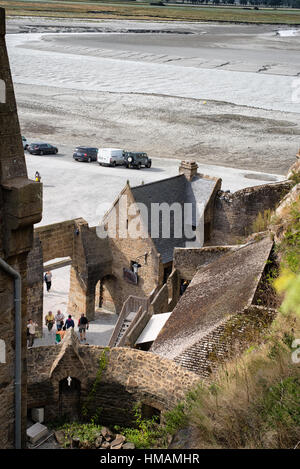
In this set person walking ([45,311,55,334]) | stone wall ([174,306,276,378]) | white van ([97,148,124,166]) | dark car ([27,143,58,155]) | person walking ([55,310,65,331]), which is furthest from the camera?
dark car ([27,143,58,155])

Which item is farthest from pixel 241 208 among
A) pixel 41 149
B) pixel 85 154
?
pixel 41 149

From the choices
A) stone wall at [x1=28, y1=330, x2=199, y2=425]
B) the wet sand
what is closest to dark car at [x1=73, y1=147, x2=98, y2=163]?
the wet sand

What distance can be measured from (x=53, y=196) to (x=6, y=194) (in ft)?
146

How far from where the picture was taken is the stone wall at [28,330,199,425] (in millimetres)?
19344

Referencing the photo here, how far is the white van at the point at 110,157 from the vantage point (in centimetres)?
6960

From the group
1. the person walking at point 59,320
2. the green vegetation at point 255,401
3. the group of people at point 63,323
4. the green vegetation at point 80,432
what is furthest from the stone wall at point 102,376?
the person walking at point 59,320

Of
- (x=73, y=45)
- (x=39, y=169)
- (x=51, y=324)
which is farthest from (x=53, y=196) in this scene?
(x=73, y=45)

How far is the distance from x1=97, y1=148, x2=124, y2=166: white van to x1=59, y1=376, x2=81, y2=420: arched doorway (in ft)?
166

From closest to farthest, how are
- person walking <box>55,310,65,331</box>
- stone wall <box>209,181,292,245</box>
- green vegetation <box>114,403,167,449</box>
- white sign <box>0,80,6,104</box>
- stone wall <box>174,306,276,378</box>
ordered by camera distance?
1. white sign <box>0,80,6,104</box>
2. green vegetation <box>114,403,167,449</box>
3. stone wall <box>174,306,276,378</box>
4. person walking <box>55,310,65,331</box>
5. stone wall <box>209,181,292,245</box>

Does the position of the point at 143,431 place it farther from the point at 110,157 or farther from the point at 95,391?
the point at 110,157

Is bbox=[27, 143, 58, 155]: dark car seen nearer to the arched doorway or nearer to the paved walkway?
the paved walkway
